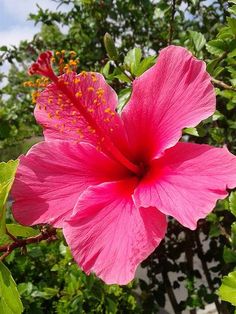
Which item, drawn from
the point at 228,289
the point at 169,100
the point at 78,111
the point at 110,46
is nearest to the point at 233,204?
the point at 228,289

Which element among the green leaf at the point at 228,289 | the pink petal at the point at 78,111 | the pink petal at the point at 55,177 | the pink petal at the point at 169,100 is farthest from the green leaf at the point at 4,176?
the green leaf at the point at 228,289

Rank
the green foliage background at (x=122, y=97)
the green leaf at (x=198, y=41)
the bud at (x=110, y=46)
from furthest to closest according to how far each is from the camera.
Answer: the green foliage background at (x=122, y=97) → the green leaf at (x=198, y=41) → the bud at (x=110, y=46)

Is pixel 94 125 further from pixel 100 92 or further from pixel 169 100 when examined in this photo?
pixel 169 100

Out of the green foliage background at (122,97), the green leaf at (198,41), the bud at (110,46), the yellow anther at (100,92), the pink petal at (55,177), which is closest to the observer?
the pink petal at (55,177)

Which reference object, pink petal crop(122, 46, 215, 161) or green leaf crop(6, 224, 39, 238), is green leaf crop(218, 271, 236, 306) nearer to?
pink petal crop(122, 46, 215, 161)

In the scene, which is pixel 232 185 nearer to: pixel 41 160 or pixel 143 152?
pixel 143 152

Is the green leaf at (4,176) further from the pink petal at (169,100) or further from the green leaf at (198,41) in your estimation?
the green leaf at (198,41)
